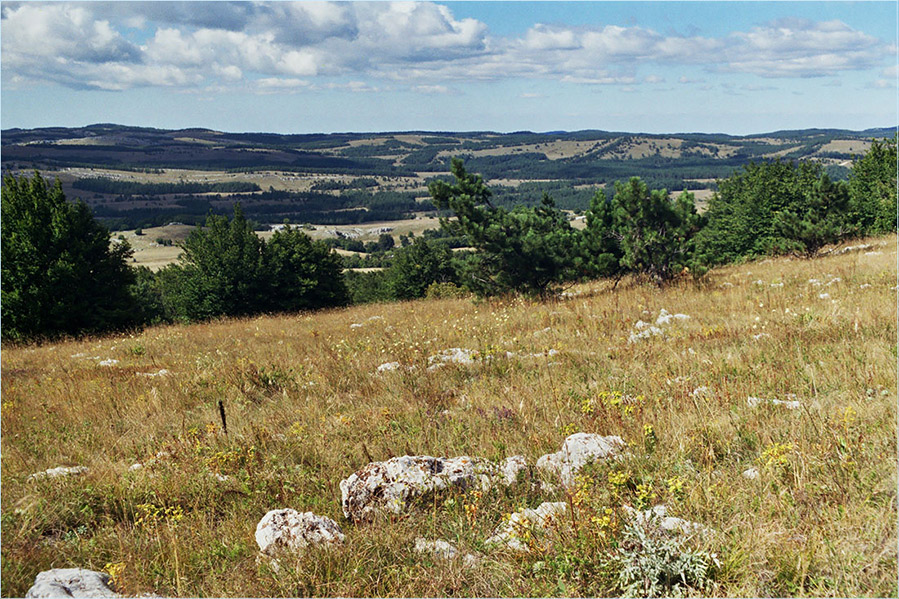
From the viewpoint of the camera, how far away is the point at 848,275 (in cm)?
1213


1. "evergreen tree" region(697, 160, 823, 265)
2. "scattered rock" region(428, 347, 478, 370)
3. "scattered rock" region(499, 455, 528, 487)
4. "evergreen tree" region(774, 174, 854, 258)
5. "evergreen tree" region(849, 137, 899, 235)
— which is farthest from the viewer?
"evergreen tree" region(697, 160, 823, 265)

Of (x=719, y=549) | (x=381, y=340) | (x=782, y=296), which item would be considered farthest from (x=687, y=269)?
(x=719, y=549)

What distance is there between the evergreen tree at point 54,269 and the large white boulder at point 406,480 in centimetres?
2388

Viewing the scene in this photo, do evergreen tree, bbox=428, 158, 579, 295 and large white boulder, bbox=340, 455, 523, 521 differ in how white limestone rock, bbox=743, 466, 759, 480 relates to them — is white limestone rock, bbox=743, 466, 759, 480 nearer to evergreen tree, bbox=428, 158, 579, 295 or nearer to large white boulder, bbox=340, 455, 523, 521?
large white boulder, bbox=340, 455, 523, 521

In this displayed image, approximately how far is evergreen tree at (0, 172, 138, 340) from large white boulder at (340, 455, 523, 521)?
23.9 meters

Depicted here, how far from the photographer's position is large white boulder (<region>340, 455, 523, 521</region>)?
382cm

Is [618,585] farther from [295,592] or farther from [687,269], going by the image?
[687,269]

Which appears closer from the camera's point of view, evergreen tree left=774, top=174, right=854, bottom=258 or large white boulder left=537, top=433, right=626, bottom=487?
large white boulder left=537, top=433, right=626, bottom=487

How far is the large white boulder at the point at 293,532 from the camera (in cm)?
333

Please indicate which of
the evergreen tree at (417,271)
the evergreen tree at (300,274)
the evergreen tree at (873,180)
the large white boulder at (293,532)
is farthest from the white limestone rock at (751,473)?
the evergreen tree at (417,271)

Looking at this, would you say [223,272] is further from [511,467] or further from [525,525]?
[525,525]

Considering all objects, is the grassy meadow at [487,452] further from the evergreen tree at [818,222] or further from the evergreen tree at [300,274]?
the evergreen tree at [300,274]

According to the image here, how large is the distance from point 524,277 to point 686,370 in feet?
32.9

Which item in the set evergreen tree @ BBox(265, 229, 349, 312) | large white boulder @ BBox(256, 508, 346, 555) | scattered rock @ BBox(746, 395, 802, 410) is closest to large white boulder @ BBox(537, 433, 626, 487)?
scattered rock @ BBox(746, 395, 802, 410)
